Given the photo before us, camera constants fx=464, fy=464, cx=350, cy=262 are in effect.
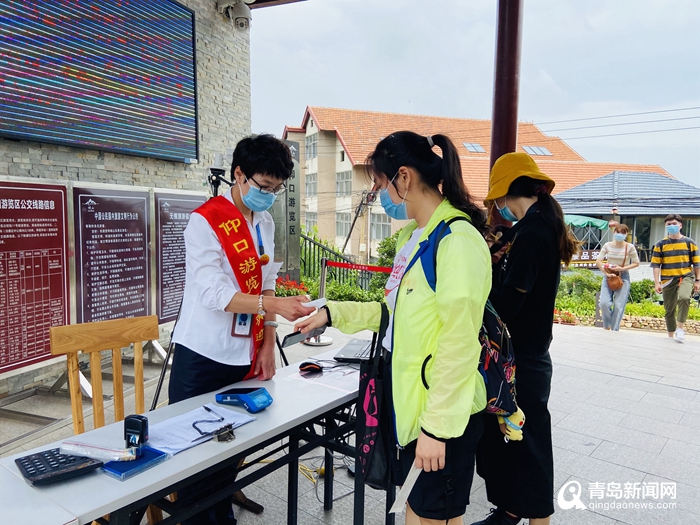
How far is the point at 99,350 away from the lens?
1730mm

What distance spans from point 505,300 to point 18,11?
11.6 feet

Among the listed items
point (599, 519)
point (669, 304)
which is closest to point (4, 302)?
point (599, 519)

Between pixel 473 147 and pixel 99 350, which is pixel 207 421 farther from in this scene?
pixel 473 147

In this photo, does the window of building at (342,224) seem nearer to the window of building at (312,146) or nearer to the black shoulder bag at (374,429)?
the window of building at (312,146)

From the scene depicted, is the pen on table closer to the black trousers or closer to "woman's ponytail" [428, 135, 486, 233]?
the black trousers

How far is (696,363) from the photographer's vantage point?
4.82 metres

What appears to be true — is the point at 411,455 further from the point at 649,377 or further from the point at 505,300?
the point at 649,377

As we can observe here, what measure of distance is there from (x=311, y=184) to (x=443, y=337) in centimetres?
2096

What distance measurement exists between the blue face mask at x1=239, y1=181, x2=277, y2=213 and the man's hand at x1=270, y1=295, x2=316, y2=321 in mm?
416

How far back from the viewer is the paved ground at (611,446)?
223cm

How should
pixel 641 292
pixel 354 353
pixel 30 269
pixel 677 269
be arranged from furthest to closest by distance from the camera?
pixel 641 292 → pixel 677 269 → pixel 30 269 → pixel 354 353

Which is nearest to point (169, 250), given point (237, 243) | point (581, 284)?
point (237, 243)

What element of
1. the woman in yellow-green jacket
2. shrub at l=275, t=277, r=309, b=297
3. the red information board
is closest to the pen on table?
the woman in yellow-green jacket

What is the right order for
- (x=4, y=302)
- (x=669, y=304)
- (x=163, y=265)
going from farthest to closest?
(x=669, y=304) < (x=163, y=265) < (x=4, y=302)
